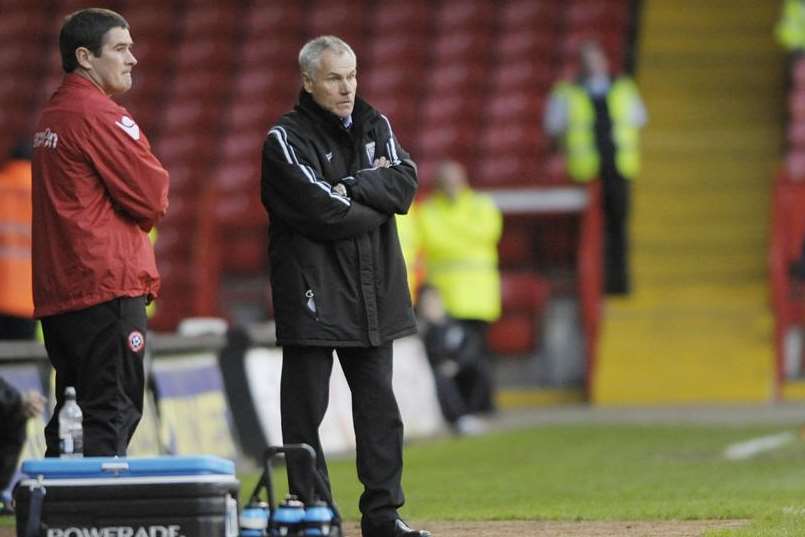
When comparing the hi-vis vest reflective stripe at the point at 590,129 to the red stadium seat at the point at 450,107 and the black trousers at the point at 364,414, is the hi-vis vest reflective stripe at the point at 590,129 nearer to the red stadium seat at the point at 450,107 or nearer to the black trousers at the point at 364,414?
the red stadium seat at the point at 450,107

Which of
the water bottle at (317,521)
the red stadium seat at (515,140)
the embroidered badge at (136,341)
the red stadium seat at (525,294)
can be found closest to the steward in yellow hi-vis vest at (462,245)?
the red stadium seat at (525,294)

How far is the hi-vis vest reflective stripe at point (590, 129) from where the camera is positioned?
19.3 meters

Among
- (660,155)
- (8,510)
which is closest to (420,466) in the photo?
(8,510)

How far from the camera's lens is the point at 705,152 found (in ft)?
71.9

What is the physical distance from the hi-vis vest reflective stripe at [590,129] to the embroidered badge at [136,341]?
39.4 ft

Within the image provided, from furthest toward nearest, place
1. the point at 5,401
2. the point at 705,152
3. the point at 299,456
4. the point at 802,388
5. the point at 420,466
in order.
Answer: the point at 705,152 < the point at 802,388 < the point at 420,466 < the point at 5,401 < the point at 299,456

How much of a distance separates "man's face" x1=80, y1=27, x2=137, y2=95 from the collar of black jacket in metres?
0.67

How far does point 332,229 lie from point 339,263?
6.5 inches

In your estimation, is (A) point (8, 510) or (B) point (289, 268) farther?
(A) point (8, 510)

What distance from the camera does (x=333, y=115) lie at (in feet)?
26.1

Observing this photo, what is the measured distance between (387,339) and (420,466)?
5404mm

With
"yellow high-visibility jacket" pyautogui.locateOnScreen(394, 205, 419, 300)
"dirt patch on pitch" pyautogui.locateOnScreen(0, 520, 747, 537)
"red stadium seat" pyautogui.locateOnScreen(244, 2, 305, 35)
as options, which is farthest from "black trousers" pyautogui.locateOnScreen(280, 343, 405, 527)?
"red stadium seat" pyautogui.locateOnScreen(244, 2, 305, 35)

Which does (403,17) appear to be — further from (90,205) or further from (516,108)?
(90,205)

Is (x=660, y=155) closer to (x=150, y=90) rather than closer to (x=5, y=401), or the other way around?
(x=150, y=90)
